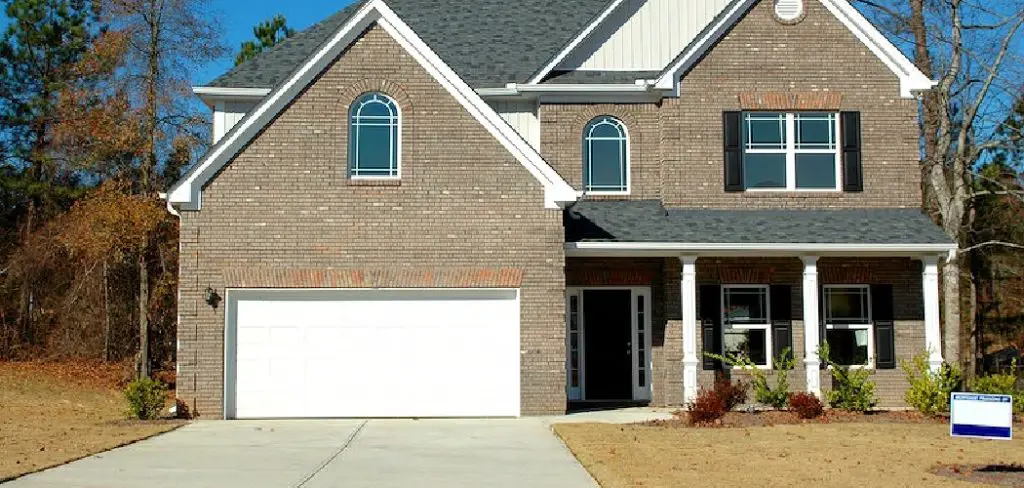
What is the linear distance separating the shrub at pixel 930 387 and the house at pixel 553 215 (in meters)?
1.18

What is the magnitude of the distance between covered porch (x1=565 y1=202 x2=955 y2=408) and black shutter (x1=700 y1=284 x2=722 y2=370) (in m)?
0.02

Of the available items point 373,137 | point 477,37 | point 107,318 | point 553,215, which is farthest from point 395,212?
point 107,318

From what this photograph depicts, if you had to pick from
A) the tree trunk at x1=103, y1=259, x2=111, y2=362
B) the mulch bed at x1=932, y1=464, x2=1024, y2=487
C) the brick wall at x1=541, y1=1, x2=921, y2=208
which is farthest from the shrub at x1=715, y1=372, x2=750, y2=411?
the tree trunk at x1=103, y1=259, x2=111, y2=362

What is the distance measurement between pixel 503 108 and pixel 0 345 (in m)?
18.4

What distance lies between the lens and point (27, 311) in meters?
32.2

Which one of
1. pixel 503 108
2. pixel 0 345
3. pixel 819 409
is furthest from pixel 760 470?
pixel 0 345

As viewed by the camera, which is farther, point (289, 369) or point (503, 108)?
point (503, 108)

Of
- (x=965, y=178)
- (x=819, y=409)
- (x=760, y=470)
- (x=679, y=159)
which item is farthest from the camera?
(x=965, y=178)

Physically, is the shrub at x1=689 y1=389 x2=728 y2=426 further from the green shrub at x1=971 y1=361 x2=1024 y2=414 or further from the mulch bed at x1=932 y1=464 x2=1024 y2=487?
the green shrub at x1=971 y1=361 x2=1024 y2=414

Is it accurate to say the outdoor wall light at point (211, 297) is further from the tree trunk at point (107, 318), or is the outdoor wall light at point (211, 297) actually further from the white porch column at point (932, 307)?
the tree trunk at point (107, 318)

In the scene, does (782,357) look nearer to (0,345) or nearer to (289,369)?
(289,369)

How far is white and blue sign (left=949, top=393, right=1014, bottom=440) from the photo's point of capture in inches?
452

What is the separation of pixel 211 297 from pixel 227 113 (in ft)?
16.3

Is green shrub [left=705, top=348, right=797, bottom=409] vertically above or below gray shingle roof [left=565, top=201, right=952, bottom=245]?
below
